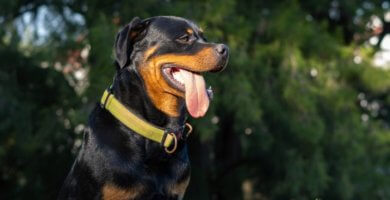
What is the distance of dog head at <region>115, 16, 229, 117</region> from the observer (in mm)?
4145

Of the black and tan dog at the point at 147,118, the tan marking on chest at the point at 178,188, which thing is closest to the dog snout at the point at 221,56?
the black and tan dog at the point at 147,118

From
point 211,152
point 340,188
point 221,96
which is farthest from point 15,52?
point 340,188

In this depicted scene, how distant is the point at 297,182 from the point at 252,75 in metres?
1.81

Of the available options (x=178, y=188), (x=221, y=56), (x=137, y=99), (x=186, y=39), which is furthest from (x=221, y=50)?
(x=178, y=188)

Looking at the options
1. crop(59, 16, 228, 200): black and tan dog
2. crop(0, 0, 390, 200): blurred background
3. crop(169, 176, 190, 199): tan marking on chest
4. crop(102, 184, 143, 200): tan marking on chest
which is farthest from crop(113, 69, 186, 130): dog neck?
crop(0, 0, 390, 200): blurred background

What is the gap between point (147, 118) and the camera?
167 inches

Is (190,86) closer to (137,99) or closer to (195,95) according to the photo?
(195,95)

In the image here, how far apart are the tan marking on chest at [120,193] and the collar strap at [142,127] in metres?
0.31

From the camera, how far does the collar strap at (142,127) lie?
4.13 m

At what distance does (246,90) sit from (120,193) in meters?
6.02

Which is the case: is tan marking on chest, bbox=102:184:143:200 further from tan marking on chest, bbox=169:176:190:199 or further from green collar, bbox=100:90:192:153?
green collar, bbox=100:90:192:153

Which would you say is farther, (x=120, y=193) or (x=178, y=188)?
(x=178, y=188)

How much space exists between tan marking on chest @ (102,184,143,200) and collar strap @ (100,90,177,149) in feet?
1.01

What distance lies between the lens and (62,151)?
441 inches
